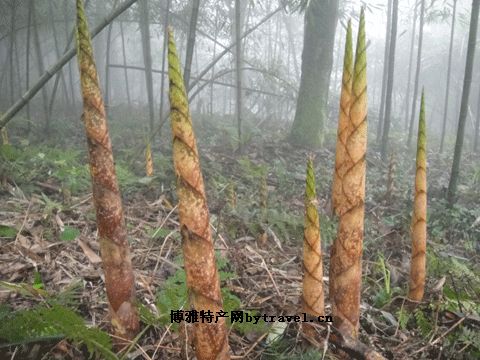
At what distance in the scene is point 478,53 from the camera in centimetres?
2155

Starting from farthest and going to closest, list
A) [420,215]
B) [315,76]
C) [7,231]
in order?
[315,76] < [7,231] < [420,215]

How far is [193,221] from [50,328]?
836mm

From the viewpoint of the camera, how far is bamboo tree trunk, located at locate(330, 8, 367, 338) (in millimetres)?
1144

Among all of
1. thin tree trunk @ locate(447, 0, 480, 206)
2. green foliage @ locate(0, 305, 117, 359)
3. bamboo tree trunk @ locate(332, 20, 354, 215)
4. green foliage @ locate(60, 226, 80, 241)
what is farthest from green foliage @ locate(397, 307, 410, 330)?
thin tree trunk @ locate(447, 0, 480, 206)

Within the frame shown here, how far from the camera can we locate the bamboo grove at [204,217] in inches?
34.4

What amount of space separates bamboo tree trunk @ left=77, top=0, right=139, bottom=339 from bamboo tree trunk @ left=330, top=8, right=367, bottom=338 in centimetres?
72

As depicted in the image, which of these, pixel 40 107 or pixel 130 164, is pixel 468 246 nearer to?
pixel 130 164

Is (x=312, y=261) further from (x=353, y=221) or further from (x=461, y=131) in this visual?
(x=461, y=131)

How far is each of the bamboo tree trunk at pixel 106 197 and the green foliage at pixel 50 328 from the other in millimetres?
89

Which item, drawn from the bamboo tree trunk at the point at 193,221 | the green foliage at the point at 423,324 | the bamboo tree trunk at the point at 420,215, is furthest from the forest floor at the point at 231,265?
the bamboo tree trunk at the point at 193,221

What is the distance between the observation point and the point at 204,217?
35.1 inches

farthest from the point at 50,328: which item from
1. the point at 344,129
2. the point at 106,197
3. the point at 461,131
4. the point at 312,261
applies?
the point at 461,131

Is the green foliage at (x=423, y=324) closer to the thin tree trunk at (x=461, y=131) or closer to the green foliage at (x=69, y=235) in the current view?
the green foliage at (x=69, y=235)

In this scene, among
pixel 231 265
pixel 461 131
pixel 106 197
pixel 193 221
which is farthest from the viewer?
pixel 461 131
